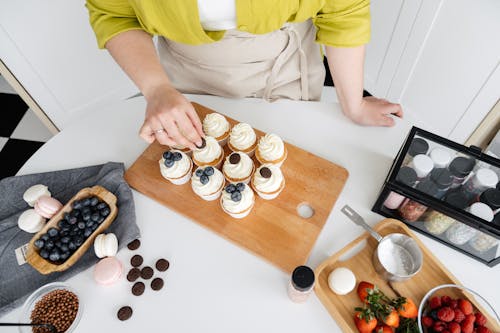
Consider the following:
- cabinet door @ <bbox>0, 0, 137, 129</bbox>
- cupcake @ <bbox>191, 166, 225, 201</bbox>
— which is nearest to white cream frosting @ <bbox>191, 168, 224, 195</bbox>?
cupcake @ <bbox>191, 166, 225, 201</bbox>

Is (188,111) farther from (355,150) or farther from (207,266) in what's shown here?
(355,150)

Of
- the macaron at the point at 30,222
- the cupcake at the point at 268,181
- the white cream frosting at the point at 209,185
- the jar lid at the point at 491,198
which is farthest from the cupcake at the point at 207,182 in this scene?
the jar lid at the point at 491,198

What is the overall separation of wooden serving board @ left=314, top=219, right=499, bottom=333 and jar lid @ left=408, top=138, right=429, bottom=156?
19 centimetres

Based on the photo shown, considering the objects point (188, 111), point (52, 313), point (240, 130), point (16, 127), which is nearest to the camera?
point (52, 313)

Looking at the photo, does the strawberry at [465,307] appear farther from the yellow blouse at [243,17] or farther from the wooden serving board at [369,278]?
the yellow blouse at [243,17]

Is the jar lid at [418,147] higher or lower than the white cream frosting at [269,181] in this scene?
higher

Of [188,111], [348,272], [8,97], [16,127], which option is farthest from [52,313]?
[8,97]

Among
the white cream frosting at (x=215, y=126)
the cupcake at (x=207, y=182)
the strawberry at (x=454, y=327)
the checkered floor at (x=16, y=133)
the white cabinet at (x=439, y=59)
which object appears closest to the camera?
the strawberry at (x=454, y=327)

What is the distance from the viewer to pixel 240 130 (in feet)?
3.57

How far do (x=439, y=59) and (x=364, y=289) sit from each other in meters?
1.31

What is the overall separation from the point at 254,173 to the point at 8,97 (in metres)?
2.07

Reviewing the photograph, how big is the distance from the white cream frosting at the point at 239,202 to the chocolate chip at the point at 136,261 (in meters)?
0.26

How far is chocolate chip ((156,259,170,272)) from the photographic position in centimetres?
94

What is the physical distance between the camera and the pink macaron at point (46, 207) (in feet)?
3.18
